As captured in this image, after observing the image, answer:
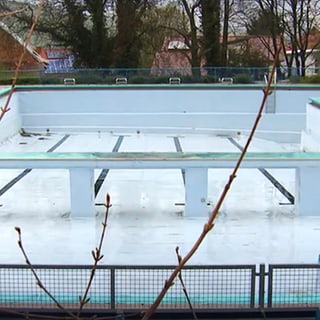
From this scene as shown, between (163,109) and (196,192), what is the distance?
32.4ft

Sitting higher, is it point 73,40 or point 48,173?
point 73,40

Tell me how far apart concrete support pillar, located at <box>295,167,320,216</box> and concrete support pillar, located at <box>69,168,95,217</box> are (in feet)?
10.1

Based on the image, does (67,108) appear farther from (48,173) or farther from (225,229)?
(225,229)

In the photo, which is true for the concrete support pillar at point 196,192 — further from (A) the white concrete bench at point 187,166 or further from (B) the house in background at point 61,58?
(B) the house in background at point 61,58

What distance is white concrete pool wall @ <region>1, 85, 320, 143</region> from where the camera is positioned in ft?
55.7

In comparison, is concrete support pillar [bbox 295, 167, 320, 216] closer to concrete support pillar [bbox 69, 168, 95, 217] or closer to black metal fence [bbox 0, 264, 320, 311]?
concrete support pillar [bbox 69, 168, 95, 217]

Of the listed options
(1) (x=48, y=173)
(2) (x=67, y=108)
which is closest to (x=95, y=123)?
(2) (x=67, y=108)

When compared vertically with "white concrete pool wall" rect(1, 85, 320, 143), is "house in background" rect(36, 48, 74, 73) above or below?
above

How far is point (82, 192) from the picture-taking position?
7.94 metres

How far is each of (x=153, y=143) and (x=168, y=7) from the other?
14.5 m

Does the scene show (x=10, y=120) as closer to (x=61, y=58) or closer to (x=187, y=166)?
(x=187, y=166)

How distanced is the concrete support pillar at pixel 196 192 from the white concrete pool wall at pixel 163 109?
921cm

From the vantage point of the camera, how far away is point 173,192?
9250mm

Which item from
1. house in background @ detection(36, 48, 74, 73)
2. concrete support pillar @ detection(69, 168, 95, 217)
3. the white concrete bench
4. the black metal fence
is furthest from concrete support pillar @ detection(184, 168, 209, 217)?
house in background @ detection(36, 48, 74, 73)
